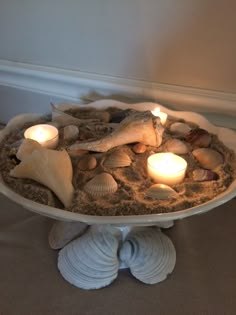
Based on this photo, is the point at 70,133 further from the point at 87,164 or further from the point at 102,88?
the point at 102,88

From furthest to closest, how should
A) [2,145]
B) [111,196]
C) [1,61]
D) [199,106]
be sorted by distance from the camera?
[1,61] < [199,106] < [2,145] < [111,196]

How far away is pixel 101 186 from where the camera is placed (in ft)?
1.38

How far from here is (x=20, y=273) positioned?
485mm

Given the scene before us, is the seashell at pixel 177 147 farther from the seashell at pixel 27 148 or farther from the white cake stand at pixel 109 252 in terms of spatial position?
the seashell at pixel 27 148

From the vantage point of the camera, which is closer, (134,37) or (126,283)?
(126,283)

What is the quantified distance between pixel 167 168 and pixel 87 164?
0.10m

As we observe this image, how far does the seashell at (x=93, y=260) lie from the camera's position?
1.53 feet

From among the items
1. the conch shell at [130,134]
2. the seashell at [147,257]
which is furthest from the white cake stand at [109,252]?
the conch shell at [130,134]

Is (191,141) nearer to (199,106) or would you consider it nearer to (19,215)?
(199,106)

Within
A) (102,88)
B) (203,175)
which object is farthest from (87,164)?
(102,88)

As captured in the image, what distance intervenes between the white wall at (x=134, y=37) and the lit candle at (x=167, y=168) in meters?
0.22

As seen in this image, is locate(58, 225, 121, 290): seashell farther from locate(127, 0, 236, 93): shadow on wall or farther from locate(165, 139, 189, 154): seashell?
locate(127, 0, 236, 93): shadow on wall

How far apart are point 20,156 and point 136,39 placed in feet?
1.03

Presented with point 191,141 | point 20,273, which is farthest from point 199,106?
point 20,273
